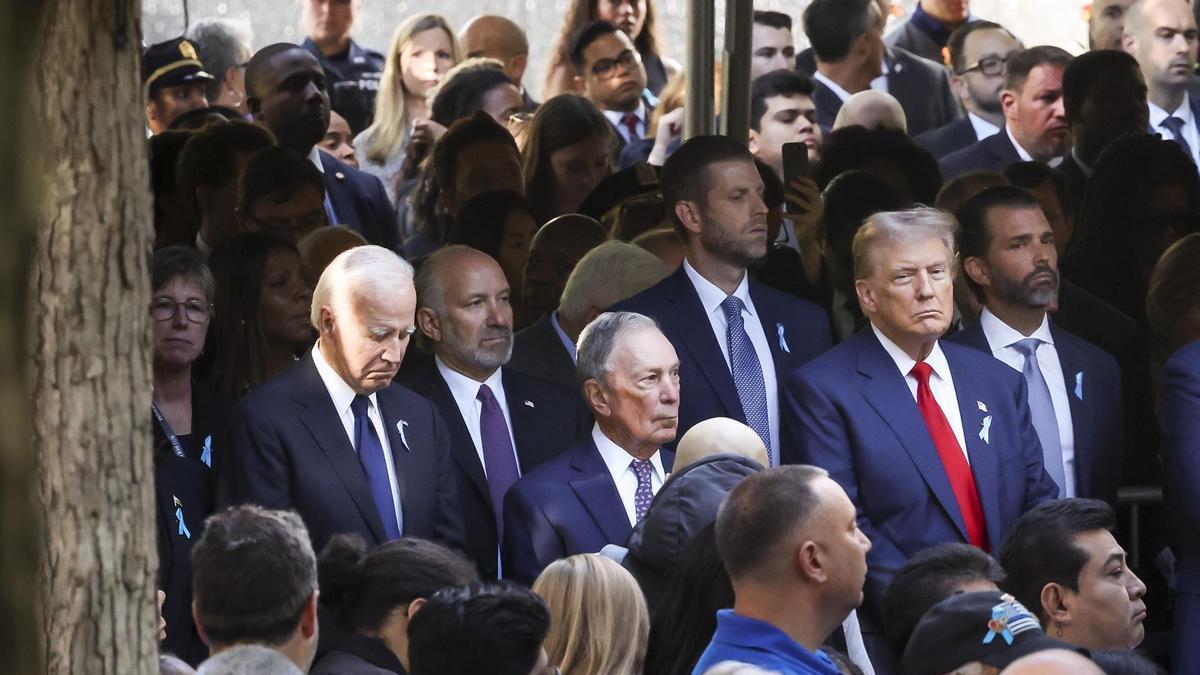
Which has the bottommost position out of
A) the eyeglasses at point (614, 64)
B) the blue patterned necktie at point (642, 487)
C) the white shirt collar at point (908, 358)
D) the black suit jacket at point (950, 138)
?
the blue patterned necktie at point (642, 487)

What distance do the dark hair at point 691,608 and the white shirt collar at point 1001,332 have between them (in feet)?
9.95

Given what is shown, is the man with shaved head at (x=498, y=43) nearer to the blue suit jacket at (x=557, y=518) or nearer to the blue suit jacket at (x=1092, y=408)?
the blue suit jacket at (x=1092, y=408)

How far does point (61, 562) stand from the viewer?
12.1 ft

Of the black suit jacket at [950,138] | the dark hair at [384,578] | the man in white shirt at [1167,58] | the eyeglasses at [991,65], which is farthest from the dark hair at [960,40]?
the dark hair at [384,578]

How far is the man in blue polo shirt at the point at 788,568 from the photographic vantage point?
15.4ft

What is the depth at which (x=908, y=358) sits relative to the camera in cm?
728

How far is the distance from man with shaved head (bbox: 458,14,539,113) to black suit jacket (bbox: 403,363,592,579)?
17.7ft

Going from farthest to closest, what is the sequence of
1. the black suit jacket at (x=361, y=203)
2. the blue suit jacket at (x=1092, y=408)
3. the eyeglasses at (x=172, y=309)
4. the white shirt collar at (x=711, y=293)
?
the black suit jacket at (x=361, y=203), the blue suit jacket at (x=1092, y=408), the white shirt collar at (x=711, y=293), the eyeglasses at (x=172, y=309)

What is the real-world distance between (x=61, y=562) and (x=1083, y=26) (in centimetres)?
1320

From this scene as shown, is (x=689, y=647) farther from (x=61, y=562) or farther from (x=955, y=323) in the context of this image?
(x=955, y=323)

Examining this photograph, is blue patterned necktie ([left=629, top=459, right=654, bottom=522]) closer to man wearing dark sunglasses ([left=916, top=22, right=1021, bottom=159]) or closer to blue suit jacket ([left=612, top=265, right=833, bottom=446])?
blue suit jacket ([left=612, top=265, right=833, bottom=446])

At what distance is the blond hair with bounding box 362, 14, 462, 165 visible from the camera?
1134 cm

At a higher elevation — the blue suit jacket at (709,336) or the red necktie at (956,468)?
the blue suit jacket at (709,336)

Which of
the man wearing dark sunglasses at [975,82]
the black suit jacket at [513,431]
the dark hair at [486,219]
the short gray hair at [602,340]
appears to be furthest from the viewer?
the man wearing dark sunglasses at [975,82]
